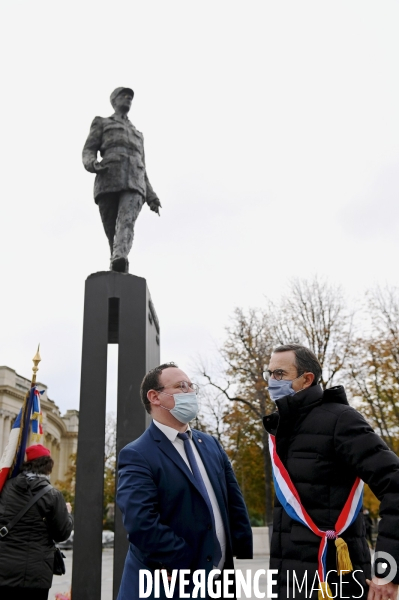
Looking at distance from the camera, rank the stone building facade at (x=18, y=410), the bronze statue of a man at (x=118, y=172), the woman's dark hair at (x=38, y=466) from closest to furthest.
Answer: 1. the woman's dark hair at (x=38, y=466)
2. the bronze statue of a man at (x=118, y=172)
3. the stone building facade at (x=18, y=410)

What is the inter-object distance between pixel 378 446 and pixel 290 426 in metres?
0.45

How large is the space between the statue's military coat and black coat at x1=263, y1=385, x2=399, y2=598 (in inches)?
209

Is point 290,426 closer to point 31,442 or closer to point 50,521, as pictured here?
point 50,521

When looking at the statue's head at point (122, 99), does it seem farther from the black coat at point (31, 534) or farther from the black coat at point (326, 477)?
the black coat at point (326, 477)

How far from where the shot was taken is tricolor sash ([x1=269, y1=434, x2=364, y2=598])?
255cm

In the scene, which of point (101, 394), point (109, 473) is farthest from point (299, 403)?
point (109, 473)

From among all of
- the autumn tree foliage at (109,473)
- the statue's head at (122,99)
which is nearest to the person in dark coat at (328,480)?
→ the statue's head at (122,99)

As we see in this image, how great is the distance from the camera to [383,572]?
244 cm

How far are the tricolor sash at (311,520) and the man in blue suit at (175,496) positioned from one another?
0.47 m

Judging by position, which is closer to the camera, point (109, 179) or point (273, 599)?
point (273, 599)

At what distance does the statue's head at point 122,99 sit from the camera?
797cm

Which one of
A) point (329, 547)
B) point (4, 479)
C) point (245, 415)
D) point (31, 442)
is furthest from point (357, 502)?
point (245, 415)

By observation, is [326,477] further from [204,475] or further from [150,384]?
[150,384]

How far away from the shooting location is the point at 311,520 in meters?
2.65
